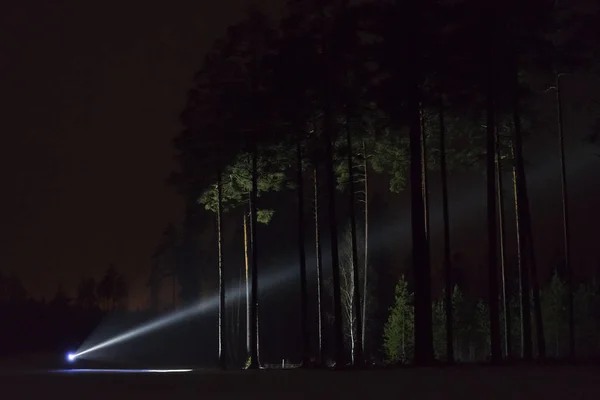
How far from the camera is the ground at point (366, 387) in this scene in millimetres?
16359

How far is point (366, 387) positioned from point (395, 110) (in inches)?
471

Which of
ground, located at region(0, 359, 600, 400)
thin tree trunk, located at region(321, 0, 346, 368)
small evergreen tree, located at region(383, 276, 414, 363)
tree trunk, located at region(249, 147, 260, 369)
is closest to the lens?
ground, located at region(0, 359, 600, 400)

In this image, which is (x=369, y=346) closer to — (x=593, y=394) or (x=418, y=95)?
(x=418, y=95)

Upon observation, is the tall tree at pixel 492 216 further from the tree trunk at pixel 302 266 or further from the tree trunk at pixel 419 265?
the tree trunk at pixel 302 266

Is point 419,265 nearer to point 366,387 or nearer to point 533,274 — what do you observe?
point 533,274

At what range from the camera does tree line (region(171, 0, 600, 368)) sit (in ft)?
90.8

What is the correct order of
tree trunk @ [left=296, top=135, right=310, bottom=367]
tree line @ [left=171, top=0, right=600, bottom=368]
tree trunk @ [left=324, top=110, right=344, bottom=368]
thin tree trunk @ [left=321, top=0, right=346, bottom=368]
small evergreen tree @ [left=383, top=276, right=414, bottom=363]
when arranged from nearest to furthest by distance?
tree line @ [left=171, top=0, right=600, bottom=368]
thin tree trunk @ [left=321, top=0, right=346, bottom=368]
tree trunk @ [left=324, top=110, right=344, bottom=368]
tree trunk @ [left=296, top=135, right=310, bottom=367]
small evergreen tree @ [left=383, top=276, right=414, bottom=363]

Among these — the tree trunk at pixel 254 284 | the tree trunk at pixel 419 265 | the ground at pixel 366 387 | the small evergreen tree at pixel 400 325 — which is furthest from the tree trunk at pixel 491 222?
the small evergreen tree at pixel 400 325

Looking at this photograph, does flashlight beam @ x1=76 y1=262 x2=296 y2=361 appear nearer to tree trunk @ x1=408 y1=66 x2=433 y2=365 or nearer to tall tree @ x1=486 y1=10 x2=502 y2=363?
tree trunk @ x1=408 y1=66 x2=433 y2=365

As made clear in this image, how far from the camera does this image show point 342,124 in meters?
31.6

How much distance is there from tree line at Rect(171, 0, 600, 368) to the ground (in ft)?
22.1

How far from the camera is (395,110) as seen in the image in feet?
92.7

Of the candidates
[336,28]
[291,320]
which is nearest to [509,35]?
[336,28]

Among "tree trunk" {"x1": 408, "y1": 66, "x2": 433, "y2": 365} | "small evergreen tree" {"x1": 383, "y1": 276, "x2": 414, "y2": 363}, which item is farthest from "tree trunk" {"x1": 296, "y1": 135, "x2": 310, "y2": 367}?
"small evergreen tree" {"x1": 383, "y1": 276, "x2": 414, "y2": 363}
